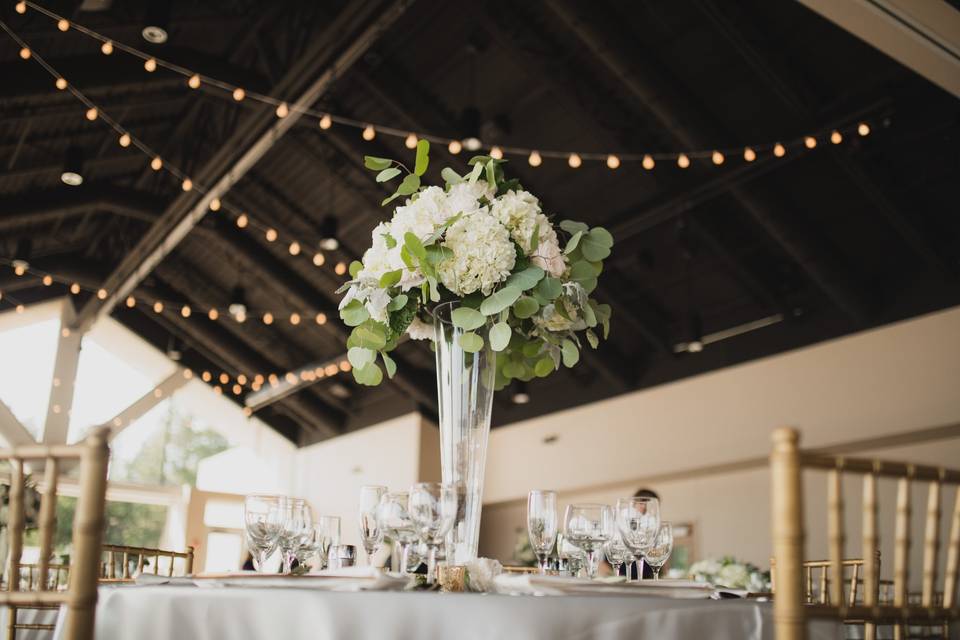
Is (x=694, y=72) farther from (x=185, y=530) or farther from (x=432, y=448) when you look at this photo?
(x=185, y=530)

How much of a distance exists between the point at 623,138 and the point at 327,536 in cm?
573

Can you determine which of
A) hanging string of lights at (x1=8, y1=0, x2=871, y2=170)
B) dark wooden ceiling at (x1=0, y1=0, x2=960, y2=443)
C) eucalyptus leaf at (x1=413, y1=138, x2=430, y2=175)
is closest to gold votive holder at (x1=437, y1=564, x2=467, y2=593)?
eucalyptus leaf at (x1=413, y1=138, x2=430, y2=175)

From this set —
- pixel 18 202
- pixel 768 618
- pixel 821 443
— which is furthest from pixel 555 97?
pixel 768 618

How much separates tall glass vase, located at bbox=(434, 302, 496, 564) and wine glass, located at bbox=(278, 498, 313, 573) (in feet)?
0.91

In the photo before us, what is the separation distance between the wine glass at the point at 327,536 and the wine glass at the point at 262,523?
0.34 meters

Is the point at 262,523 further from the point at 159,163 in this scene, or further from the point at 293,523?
the point at 159,163

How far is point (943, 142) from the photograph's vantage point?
6.60 meters

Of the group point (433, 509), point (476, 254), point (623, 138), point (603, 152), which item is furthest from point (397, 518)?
point (603, 152)

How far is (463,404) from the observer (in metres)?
1.85

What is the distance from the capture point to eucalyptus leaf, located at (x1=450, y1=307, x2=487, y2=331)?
1.80 metres

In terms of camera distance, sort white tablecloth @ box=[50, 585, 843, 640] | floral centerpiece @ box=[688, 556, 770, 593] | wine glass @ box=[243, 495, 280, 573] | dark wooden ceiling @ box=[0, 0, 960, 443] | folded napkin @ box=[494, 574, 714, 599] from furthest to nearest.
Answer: dark wooden ceiling @ box=[0, 0, 960, 443], floral centerpiece @ box=[688, 556, 770, 593], wine glass @ box=[243, 495, 280, 573], folded napkin @ box=[494, 574, 714, 599], white tablecloth @ box=[50, 585, 843, 640]

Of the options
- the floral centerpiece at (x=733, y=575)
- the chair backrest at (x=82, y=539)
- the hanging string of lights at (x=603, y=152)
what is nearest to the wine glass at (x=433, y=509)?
the chair backrest at (x=82, y=539)

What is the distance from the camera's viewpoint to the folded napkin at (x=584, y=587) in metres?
1.34

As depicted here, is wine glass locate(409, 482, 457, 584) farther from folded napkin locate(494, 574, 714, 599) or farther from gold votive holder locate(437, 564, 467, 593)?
folded napkin locate(494, 574, 714, 599)
